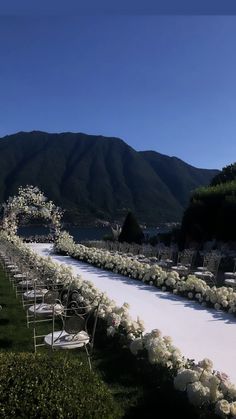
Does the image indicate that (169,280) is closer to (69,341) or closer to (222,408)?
(69,341)

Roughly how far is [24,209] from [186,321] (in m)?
16.5

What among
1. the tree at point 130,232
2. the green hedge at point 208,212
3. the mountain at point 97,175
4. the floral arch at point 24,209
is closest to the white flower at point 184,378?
the floral arch at point 24,209

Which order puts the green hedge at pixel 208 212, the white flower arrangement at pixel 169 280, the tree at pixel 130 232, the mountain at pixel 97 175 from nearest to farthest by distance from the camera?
the white flower arrangement at pixel 169 280 < the green hedge at pixel 208 212 < the tree at pixel 130 232 < the mountain at pixel 97 175

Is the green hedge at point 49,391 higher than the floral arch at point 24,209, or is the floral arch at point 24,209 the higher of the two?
the floral arch at point 24,209

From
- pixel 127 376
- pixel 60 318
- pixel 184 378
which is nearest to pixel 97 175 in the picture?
pixel 60 318

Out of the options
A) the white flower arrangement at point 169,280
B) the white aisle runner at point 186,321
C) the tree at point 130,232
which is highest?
the tree at point 130,232

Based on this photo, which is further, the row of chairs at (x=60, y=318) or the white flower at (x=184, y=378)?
the row of chairs at (x=60, y=318)

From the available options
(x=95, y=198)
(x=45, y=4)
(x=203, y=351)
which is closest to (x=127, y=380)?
(x=203, y=351)

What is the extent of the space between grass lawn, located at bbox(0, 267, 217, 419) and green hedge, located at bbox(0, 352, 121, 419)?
872 mm

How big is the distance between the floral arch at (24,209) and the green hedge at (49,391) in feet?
66.5

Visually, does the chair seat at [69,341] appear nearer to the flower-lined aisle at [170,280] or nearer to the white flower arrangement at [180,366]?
the white flower arrangement at [180,366]

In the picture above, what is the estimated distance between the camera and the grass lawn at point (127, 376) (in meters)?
4.76

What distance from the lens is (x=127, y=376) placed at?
5.70m

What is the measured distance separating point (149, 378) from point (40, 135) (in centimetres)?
15264
